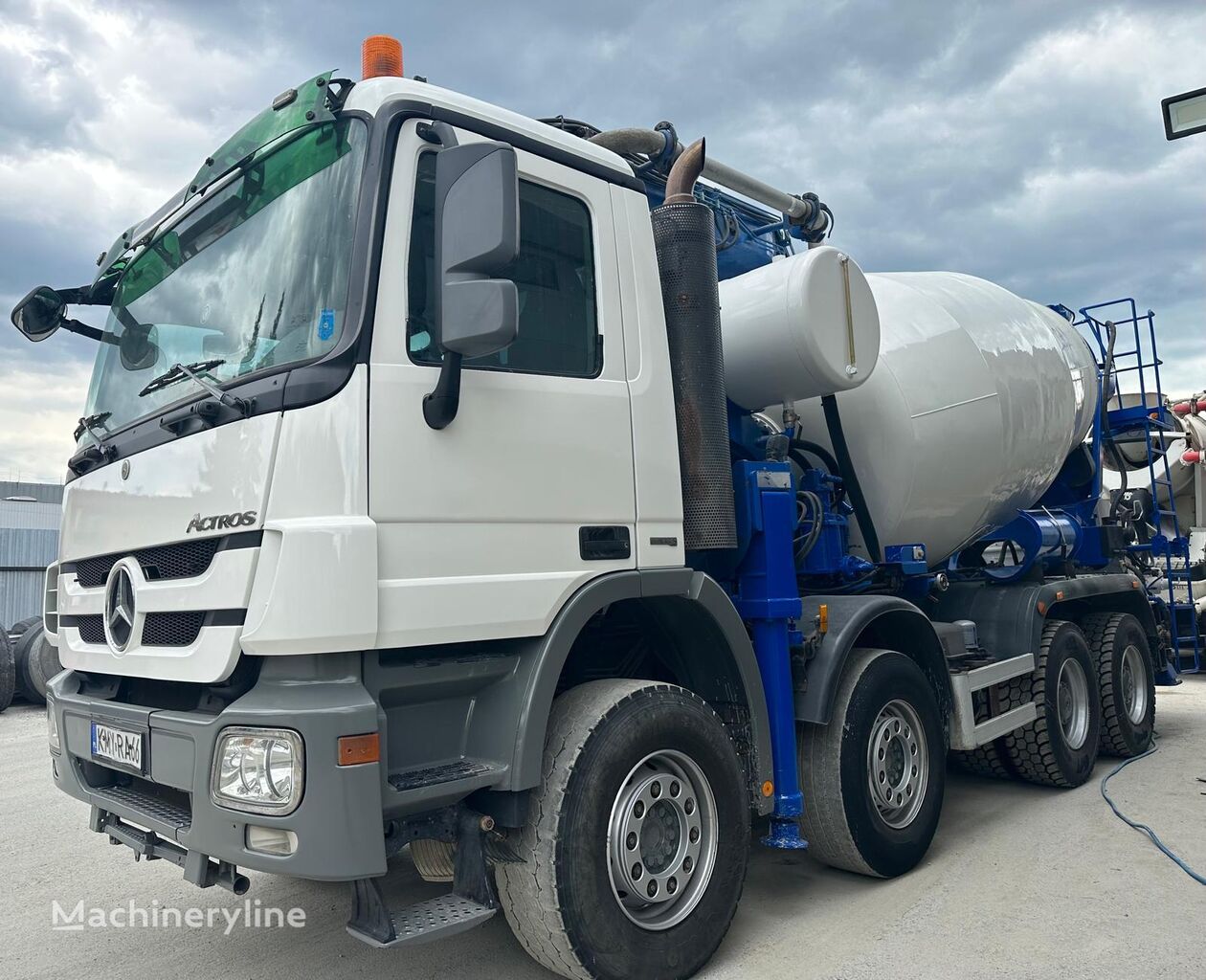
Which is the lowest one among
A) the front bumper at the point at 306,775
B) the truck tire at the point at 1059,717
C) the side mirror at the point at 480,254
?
the truck tire at the point at 1059,717

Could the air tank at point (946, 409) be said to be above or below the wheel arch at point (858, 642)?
above

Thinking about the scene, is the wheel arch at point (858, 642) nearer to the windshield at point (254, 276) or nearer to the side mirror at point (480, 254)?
the side mirror at point (480, 254)

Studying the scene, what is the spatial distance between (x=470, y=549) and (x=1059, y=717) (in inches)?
177

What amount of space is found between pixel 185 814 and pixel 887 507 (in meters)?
3.50

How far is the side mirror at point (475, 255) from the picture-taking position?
2.57m

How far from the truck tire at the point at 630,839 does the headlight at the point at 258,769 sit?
75 centimetres

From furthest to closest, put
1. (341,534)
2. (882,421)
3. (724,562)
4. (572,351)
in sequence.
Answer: (882,421), (724,562), (572,351), (341,534)

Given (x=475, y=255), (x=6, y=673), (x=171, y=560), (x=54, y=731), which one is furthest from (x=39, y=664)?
(x=475, y=255)

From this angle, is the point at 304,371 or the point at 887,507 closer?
the point at 304,371

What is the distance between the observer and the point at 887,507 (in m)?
4.89

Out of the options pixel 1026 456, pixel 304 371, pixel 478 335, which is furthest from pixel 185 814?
pixel 1026 456

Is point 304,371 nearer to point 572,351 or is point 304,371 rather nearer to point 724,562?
point 572,351

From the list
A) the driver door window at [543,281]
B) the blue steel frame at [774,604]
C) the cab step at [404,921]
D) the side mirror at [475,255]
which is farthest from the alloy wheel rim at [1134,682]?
the side mirror at [475,255]

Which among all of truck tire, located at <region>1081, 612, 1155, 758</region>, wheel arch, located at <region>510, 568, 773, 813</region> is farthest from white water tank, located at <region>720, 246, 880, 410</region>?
truck tire, located at <region>1081, 612, 1155, 758</region>
